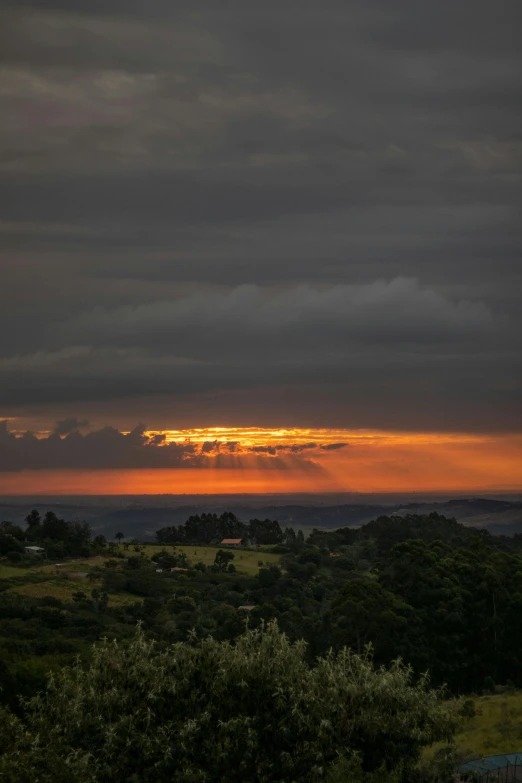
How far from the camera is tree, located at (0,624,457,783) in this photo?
103ft

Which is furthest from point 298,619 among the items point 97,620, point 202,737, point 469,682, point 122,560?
point 202,737

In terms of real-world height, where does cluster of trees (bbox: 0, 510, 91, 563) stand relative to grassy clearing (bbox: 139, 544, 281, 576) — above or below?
above

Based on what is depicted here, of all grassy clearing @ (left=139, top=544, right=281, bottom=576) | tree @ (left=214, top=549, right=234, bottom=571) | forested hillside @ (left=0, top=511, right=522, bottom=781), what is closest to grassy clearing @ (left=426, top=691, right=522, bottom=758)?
forested hillside @ (left=0, top=511, right=522, bottom=781)

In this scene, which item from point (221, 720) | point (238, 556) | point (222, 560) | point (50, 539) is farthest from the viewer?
point (238, 556)

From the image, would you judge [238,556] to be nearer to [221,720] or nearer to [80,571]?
[80,571]

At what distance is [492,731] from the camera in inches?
1892

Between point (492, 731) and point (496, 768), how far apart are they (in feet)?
29.1

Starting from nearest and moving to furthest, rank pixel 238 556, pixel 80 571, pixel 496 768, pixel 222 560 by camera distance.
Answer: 1. pixel 496 768
2. pixel 80 571
3. pixel 222 560
4. pixel 238 556

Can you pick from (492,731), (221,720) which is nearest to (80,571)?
(492,731)

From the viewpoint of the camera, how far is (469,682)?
3091 inches

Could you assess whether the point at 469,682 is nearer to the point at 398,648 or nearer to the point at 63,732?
the point at 398,648

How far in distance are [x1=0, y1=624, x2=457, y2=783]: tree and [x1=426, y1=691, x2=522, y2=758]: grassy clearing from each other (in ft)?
31.0

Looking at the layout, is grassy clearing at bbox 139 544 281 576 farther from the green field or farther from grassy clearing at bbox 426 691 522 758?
grassy clearing at bbox 426 691 522 758

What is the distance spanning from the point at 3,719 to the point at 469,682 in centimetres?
5292
